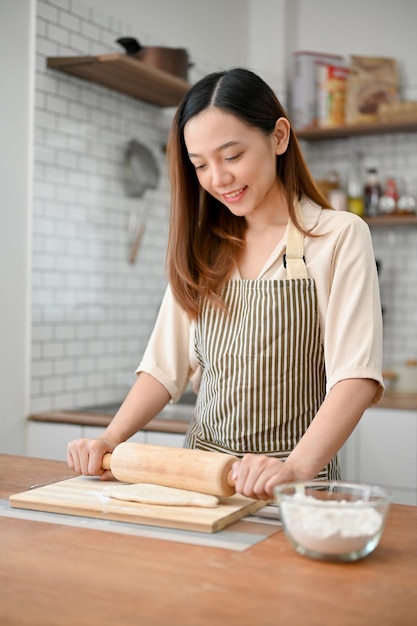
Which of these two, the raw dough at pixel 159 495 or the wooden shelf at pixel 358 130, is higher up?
the wooden shelf at pixel 358 130

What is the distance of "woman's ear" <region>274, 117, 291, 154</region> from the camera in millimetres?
1905

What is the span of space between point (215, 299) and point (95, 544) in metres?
0.81

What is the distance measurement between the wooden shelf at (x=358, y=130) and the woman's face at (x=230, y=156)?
2.39 m

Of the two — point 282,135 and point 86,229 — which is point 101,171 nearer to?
point 86,229

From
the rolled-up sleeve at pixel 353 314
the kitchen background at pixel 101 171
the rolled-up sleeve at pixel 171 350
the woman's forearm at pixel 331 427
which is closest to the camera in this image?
the woman's forearm at pixel 331 427

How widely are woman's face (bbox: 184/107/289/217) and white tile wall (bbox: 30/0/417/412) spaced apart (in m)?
1.59

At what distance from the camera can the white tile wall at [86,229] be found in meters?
3.32

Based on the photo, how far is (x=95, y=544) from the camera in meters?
1.32

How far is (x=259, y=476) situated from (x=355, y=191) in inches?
120

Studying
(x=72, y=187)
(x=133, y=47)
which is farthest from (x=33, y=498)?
(x=133, y=47)

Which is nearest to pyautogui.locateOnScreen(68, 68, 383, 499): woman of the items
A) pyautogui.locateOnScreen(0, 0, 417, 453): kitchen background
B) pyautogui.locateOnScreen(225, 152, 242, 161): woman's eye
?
pyautogui.locateOnScreen(225, 152, 242, 161): woman's eye

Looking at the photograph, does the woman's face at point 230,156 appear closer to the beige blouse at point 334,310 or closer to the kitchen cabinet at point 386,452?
the beige blouse at point 334,310

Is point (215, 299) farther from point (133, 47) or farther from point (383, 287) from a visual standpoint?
point (383, 287)

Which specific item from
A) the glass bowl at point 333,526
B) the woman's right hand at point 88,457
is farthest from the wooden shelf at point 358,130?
the glass bowl at point 333,526
